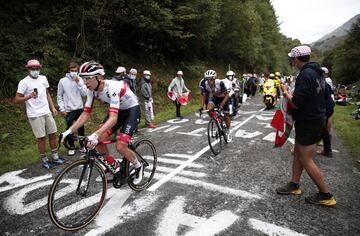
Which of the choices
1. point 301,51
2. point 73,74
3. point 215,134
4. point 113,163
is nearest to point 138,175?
point 113,163

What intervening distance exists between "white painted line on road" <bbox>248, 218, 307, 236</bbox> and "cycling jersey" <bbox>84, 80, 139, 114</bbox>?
2.63 meters

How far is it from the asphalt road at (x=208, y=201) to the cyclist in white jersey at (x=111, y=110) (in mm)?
813

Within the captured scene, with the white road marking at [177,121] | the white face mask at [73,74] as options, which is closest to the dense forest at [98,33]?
the white face mask at [73,74]

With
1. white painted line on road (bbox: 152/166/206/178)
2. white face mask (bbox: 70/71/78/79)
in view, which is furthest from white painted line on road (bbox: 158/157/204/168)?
white face mask (bbox: 70/71/78/79)

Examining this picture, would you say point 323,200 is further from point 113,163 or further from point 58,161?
point 58,161

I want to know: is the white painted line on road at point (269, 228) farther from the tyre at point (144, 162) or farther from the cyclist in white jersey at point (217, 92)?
the cyclist in white jersey at point (217, 92)

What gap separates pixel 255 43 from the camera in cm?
4094

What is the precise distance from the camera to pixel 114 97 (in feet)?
14.4

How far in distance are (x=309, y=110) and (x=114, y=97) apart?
3.14 m

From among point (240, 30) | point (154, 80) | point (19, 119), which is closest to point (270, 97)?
point (154, 80)

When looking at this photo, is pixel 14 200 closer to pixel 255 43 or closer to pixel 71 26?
pixel 71 26

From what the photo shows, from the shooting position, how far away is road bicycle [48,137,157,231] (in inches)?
153

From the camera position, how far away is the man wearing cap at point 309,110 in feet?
14.8

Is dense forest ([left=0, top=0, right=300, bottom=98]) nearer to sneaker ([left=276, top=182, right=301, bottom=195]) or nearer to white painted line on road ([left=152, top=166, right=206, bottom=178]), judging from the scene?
white painted line on road ([left=152, top=166, right=206, bottom=178])
